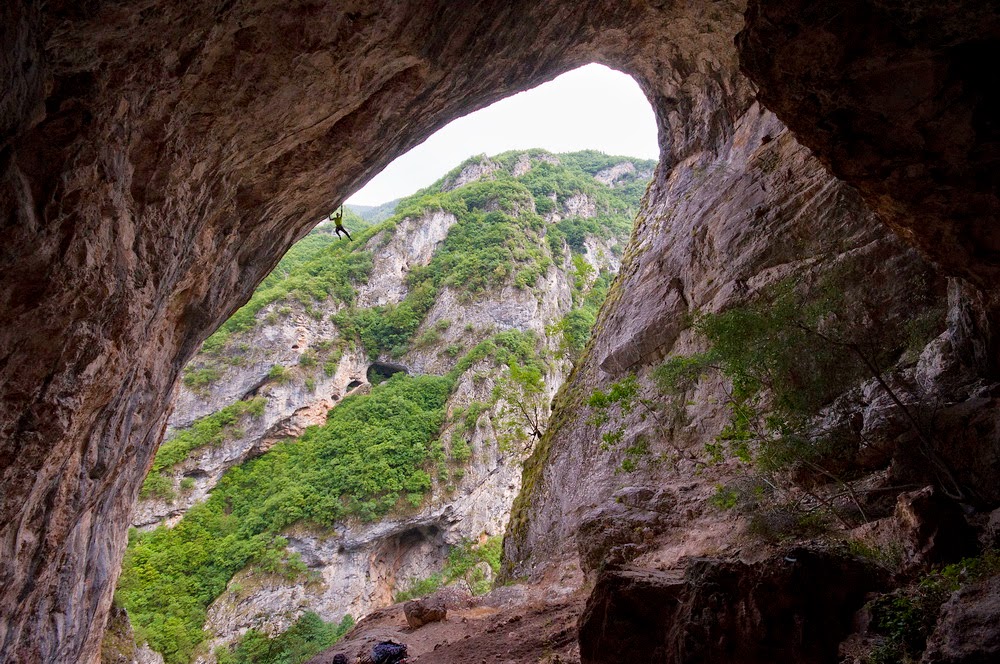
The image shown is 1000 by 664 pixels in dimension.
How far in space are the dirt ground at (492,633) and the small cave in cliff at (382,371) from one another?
84.3ft

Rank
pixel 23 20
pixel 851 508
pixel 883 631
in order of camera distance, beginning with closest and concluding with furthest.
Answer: pixel 23 20 < pixel 883 631 < pixel 851 508

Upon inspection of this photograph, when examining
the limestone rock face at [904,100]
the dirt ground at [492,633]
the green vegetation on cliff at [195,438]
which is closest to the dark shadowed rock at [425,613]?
the dirt ground at [492,633]

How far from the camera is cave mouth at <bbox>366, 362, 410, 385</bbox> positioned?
1474 inches

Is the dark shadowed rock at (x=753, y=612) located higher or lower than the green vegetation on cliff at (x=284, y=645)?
higher

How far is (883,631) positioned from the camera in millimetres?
3881

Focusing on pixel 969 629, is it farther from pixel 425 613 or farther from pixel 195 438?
pixel 195 438

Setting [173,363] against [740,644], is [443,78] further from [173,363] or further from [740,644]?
[740,644]

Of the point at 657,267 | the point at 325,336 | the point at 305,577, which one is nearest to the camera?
the point at 657,267

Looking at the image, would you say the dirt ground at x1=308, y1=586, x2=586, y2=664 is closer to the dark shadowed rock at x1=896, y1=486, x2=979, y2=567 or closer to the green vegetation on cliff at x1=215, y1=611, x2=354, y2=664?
the dark shadowed rock at x1=896, y1=486, x2=979, y2=567

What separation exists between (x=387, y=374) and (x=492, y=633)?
102 ft

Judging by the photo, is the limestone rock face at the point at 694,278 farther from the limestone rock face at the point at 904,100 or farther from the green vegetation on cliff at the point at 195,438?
the green vegetation on cliff at the point at 195,438

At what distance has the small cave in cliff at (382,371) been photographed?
37.4 metres

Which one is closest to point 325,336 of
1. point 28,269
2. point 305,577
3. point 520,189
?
point 305,577

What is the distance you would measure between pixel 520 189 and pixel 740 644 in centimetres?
4640
